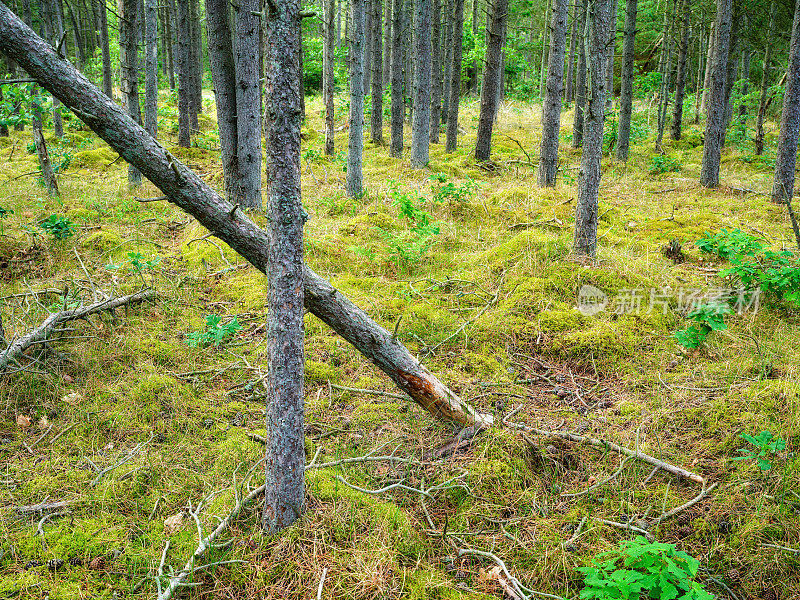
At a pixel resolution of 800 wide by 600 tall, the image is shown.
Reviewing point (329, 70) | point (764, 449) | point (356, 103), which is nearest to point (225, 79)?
point (356, 103)

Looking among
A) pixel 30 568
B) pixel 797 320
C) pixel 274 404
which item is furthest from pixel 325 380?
pixel 797 320

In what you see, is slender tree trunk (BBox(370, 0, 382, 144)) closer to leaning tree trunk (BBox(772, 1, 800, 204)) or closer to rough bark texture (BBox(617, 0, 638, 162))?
rough bark texture (BBox(617, 0, 638, 162))

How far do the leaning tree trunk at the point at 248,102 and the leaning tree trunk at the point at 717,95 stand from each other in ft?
29.5

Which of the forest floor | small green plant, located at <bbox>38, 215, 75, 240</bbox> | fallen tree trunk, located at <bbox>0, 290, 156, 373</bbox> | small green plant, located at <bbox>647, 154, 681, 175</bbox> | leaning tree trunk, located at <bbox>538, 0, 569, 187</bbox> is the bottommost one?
the forest floor

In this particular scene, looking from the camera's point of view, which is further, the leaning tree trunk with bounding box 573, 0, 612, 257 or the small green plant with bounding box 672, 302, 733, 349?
the leaning tree trunk with bounding box 573, 0, 612, 257

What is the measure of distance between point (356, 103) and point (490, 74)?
3.68 m

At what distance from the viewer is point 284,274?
275 centimetres

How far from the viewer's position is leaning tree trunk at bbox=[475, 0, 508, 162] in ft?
35.5

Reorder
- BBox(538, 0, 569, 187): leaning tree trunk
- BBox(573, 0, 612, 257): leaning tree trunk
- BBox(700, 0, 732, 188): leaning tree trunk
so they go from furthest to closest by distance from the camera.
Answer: BBox(700, 0, 732, 188): leaning tree trunk → BBox(538, 0, 569, 187): leaning tree trunk → BBox(573, 0, 612, 257): leaning tree trunk

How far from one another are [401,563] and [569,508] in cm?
119

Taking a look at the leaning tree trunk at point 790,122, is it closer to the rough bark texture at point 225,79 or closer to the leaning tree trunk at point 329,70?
the rough bark texture at point 225,79

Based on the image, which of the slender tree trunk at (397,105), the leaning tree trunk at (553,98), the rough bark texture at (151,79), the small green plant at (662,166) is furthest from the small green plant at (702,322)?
the slender tree trunk at (397,105)

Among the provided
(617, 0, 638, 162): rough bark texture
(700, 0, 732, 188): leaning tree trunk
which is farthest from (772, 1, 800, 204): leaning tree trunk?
(617, 0, 638, 162): rough bark texture

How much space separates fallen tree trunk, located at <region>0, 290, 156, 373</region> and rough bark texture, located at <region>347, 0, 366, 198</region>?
491 centimetres
